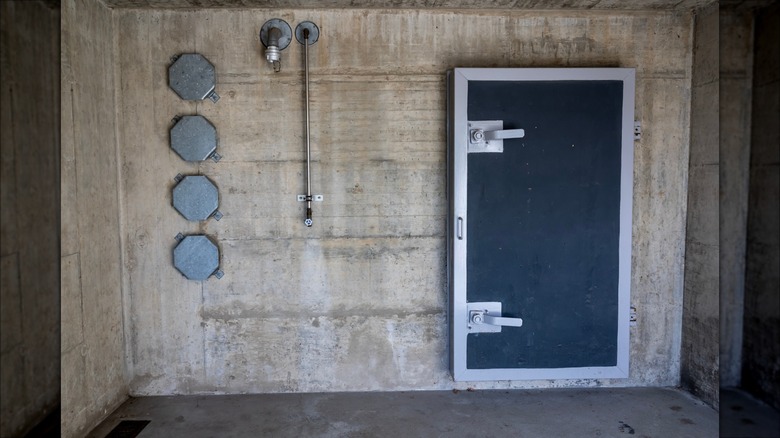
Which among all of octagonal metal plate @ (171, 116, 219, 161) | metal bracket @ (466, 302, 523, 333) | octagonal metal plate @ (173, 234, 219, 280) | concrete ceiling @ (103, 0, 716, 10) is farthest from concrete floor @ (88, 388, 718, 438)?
concrete ceiling @ (103, 0, 716, 10)

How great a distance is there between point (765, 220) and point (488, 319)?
1.99 m

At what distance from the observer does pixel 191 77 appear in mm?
3021

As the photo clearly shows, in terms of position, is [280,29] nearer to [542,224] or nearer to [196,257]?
[196,257]

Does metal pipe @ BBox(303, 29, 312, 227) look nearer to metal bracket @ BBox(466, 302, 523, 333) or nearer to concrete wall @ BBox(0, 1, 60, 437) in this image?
metal bracket @ BBox(466, 302, 523, 333)

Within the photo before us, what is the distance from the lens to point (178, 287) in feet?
10.3

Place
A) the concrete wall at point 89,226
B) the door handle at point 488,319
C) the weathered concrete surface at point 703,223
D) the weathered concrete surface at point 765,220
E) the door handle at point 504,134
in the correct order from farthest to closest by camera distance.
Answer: the weathered concrete surface at point 703,223
the door handle at point 488,319
the door handle at point 504,134
the concrete wall at point 89,226
the weathered concrete surface at point 765,220

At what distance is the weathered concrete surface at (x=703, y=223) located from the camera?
3.01m

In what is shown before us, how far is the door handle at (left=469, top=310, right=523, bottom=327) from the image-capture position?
284 cm

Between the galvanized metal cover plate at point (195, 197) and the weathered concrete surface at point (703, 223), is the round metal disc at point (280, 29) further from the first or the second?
the weathered concrete surface at point (703, 223)

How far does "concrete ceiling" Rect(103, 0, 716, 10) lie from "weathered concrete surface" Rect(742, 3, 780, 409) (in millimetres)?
2144

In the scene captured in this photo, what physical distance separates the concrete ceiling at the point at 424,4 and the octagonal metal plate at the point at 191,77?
335 millimetres

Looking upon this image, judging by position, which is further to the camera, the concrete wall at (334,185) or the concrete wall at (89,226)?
the concrete wall at (334,185)

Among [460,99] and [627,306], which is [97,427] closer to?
[460,99]

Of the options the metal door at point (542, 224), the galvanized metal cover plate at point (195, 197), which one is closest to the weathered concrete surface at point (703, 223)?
the metal door at point (542, 224)
